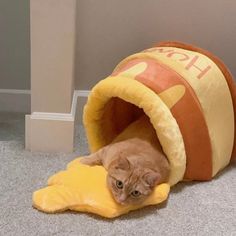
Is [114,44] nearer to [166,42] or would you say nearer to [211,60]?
[166,42]

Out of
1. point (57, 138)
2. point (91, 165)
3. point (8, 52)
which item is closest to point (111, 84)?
point (91, 165)

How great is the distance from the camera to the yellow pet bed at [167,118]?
4.62 ft

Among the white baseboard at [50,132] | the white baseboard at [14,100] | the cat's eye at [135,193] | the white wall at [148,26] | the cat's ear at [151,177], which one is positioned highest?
the white wall at [148,26]

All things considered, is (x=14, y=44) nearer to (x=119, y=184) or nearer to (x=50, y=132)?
(x=50, y=132)

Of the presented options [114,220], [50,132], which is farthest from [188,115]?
[50,132]

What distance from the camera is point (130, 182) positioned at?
1.35 metres

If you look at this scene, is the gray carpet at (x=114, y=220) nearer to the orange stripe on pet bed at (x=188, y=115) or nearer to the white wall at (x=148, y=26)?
the orange stripe on pet bed at (x=188, y=115)

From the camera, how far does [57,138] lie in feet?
5.82

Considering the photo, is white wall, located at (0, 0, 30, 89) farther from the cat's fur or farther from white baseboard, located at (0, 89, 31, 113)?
the cat's fur

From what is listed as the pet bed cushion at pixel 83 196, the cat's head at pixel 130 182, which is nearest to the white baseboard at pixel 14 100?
the pet bed cushion at pixel 83 196

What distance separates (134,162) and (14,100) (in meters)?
0.92

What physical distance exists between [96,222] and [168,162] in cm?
30

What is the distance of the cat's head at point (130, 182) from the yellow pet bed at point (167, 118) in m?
0.04

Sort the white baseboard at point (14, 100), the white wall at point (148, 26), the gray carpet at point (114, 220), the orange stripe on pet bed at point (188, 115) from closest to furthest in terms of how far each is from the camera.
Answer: the gray carpet at point (114, 220), the orange stripe on pet bed at point (188, 115), the white wall at point (148, 26), the white baseboard at point (14, 100)
